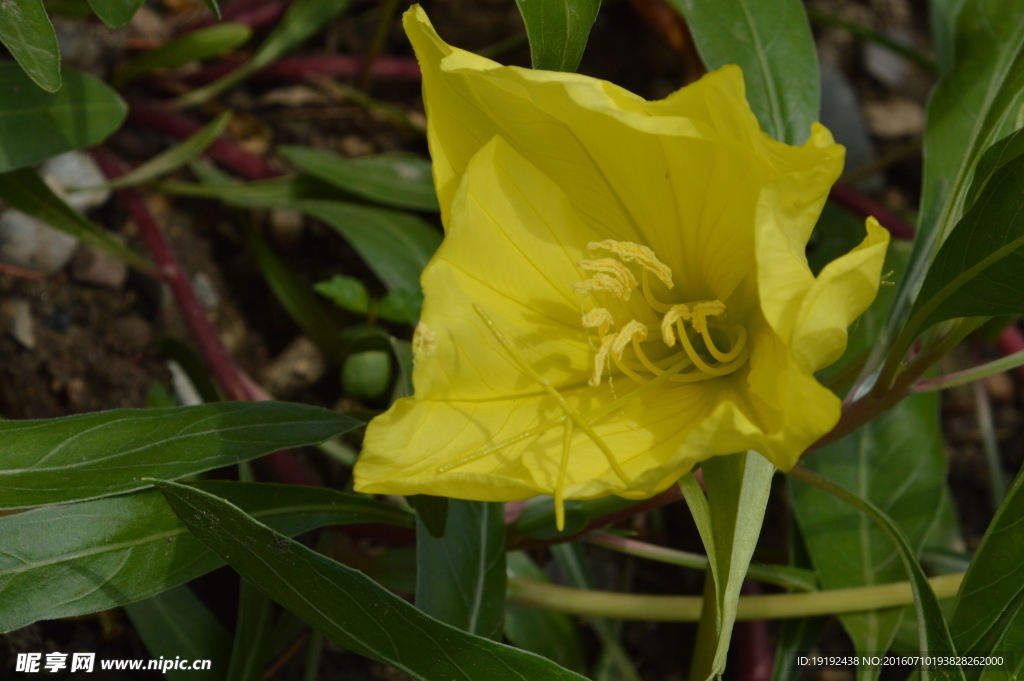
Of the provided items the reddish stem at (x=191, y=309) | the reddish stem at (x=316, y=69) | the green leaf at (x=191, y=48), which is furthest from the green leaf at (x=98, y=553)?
the reddish stem at (x=316, y=69)

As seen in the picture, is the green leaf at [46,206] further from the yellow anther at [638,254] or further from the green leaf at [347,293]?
the yellow anther at [638,254]

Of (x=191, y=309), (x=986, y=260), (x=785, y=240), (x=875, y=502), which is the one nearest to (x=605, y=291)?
(x=785, y=240)

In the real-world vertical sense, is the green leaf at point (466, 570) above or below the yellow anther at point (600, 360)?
below

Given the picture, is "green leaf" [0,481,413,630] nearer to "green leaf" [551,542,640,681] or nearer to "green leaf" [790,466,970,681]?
"green leaf" [551,542,640,681]

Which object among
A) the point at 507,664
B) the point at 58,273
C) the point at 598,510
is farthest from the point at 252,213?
the point at 507,664

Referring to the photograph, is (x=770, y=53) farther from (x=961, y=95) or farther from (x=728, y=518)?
(x=728, y=518)

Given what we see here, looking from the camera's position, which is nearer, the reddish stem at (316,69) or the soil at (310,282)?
the soil at (310,282)
